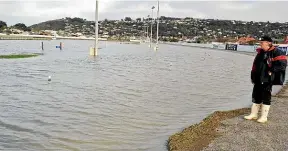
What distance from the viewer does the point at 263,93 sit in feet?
33.4

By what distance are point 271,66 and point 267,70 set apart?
0.15m

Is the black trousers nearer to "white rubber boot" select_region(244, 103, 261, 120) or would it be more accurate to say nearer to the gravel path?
"white rubber boot" select_region(244, 103, 261, 120)

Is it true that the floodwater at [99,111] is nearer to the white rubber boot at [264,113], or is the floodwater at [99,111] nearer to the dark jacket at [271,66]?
the white rubber boot at [264,113]

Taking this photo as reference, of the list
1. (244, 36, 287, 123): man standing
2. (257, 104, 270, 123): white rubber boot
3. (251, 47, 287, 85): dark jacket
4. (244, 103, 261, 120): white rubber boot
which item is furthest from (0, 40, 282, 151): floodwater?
(251, 47, 287, 85): dark jacket

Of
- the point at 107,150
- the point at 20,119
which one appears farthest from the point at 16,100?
the point at 107,150

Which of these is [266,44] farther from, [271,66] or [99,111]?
[99,111]

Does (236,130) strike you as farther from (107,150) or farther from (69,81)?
(69,81)

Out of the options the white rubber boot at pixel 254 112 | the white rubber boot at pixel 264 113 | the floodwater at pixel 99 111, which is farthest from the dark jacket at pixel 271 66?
the floodwater at pixel 99 111

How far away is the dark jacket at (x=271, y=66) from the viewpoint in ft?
31.7

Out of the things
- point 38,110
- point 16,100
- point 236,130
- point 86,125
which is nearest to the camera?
point 236,130

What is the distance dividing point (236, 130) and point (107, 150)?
3.16 m

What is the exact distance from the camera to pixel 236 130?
927cm

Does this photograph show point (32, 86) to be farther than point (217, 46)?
No

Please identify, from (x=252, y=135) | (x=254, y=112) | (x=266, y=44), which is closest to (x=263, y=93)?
(x=254, y=112)
